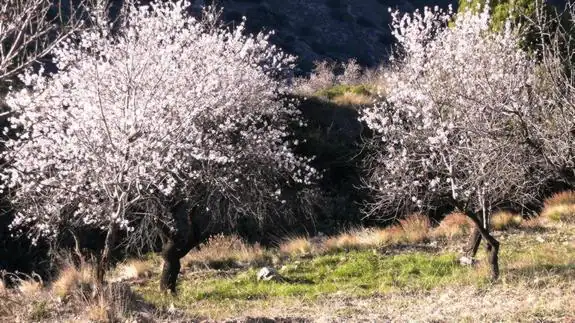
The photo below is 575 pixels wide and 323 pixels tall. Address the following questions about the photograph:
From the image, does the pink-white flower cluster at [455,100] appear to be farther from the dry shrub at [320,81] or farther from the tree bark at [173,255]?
the dry shrub at [320,81]

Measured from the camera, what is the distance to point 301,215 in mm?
20750

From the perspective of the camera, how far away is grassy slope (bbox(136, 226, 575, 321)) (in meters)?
7.00

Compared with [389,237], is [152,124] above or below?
above

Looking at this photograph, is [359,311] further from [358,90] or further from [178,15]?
[358,90]

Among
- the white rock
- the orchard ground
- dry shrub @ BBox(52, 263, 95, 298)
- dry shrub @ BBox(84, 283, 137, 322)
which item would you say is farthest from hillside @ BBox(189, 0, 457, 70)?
dry shrub @ BBox(84, 283, 137, 322)

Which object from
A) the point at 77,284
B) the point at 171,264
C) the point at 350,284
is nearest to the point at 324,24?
the point at 171,264

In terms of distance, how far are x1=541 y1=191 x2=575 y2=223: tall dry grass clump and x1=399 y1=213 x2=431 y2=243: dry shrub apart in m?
3.22

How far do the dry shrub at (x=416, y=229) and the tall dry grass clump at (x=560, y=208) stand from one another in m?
3.22

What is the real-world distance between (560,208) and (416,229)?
A: 4056mm

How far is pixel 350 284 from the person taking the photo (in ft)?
35.0

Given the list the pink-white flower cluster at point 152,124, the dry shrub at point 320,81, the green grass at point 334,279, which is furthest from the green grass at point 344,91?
the green grass at point 334,279

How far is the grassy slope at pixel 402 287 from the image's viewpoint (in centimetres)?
700

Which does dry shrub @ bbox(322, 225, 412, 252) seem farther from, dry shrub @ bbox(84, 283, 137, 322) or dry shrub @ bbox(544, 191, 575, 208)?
dry shrub @ bbox(84, 283, 137, 322)

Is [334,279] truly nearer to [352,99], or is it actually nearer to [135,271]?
[135,271]
